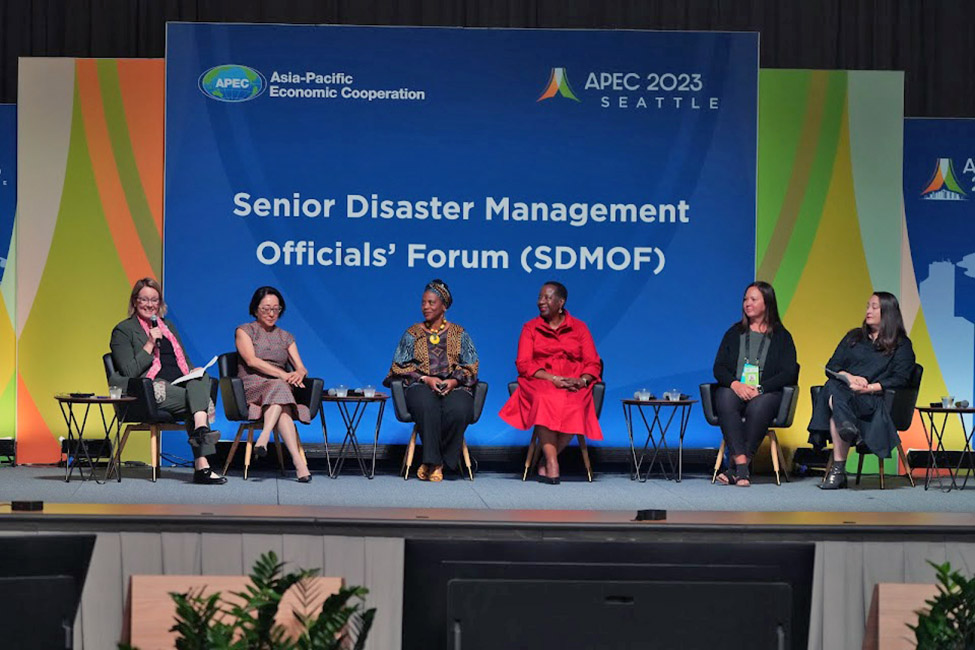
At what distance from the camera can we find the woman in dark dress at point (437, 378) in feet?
25.4

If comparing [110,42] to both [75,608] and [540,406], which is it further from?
[75,608]

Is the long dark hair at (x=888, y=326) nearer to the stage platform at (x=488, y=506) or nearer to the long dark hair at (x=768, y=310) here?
the long dark hair at (x=768, y=310)

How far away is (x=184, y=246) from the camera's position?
27.4 feet

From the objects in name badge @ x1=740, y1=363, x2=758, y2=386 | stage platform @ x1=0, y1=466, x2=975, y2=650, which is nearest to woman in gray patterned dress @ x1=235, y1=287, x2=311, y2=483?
name badge @ x1=740, y1=363, x2=758, y2=386

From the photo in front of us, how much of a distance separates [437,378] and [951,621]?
5.79 m

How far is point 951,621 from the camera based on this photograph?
6.98 ft

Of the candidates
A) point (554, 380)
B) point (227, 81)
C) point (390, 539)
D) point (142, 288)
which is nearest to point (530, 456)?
point (554, 380)

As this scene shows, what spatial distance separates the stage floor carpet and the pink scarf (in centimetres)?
62

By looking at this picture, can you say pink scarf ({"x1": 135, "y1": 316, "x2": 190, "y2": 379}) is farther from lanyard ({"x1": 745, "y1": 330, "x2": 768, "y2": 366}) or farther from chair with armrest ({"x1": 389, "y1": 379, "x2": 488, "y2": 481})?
lanyard ({"x1": 745, "y1": 330, "x2": 768, "y2": 366})

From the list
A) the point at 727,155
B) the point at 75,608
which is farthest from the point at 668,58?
the point at 75,608

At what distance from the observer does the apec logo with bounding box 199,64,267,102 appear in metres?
8.38

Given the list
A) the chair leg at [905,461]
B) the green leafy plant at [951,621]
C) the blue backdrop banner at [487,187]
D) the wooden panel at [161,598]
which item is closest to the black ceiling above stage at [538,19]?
the blue backdrop banner at [487,187]

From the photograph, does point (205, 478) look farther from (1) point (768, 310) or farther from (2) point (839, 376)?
(2) point (839, 376)

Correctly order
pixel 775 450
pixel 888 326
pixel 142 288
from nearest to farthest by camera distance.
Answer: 1. pixel 142 288
2. pixel 888 326
3. pixel 775 450
